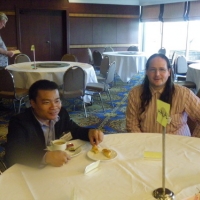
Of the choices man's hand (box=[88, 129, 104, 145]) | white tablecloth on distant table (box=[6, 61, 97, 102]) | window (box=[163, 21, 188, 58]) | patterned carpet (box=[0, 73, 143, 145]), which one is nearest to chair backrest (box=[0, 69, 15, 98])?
white tablecloth on distant table (box=[6, 61, 97, 102])

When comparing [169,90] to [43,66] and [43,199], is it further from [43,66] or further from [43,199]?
[43,66]

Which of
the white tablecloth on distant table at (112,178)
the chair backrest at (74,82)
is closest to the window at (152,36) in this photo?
the chair backrest at (74,82)

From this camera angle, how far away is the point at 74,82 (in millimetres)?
4371

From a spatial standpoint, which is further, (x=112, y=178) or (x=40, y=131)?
(x=40, y=131)

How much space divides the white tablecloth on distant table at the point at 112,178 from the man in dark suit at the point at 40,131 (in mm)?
56

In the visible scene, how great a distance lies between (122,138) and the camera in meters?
1.79

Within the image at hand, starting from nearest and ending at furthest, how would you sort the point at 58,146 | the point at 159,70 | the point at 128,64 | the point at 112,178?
the point at 112,178
the point at 58,146
the point at 159,70
the point at 128,64

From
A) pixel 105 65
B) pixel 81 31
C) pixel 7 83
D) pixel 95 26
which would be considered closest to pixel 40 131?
pixel 7 83

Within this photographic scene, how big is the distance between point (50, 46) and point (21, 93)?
5156mm

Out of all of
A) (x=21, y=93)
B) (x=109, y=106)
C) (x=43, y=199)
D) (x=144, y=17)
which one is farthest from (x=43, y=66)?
(x=144, y=17)

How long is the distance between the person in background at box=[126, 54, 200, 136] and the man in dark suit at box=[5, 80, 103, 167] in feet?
1.91

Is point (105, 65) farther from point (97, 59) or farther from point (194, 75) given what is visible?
point (97, 59)

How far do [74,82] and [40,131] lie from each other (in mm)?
2738

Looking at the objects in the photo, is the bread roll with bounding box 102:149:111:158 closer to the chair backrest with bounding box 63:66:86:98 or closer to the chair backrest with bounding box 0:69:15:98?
the chair backrest with bounding box 63:66:86:98
